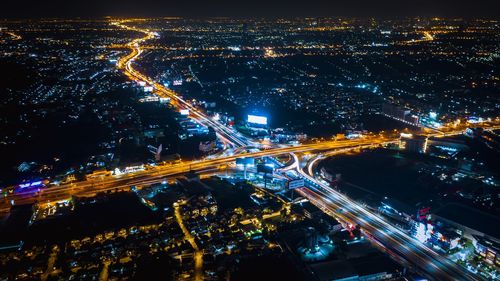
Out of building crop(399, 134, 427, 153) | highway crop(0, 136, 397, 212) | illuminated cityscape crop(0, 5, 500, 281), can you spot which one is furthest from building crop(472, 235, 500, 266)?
highway crop(0, 136, 397, 212)

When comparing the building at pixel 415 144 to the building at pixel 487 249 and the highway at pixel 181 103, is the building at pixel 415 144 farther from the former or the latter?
the building at pixel 487 249

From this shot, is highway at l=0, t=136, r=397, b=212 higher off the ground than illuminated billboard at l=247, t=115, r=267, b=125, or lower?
lower

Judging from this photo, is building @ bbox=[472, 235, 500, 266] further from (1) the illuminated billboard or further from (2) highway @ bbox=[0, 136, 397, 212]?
(1) the illuminated billboard

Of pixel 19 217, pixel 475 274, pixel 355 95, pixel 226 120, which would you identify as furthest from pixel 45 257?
pixel 355 95

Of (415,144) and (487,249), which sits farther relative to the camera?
(415,144)

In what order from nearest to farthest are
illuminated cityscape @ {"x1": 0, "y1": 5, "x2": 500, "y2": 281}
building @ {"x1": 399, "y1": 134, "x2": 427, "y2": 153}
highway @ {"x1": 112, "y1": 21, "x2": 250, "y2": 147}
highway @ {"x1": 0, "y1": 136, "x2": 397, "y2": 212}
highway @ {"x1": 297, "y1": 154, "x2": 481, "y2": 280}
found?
highway @ {"x1": 297, "y1": 154, "x2": 481, "y2": 280}
illuminated cityscape @ {"x1": 0, "y1": 5, "x2": 500, "y2": 281}
highway @ {"x1": 0, "y1": 136, "x2": 397, "y2": 212}
building @ {"x1": 399, "y1": 134, "x2": 427, "y2": 153}
highway @ {"x1": 112, "y1": 21, "x2": 250, "y2": 147}

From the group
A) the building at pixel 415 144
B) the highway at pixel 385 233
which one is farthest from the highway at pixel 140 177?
the highway at pixel 385 233

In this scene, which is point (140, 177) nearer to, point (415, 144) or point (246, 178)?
point (246, 178)

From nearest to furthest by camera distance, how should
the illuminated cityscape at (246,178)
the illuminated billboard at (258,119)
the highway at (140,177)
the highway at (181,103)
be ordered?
the illuminated cityscape at (246,178) < the highway at (140,177) < the highway at (181,103) < the illuminated billboard at (258,119)

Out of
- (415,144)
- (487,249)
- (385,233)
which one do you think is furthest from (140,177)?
(415,144)
